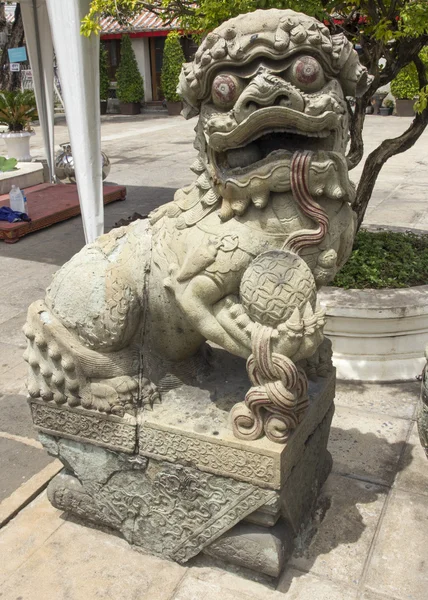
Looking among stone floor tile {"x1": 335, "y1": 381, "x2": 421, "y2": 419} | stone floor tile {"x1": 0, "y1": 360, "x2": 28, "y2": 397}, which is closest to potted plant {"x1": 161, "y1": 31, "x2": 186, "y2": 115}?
stone floor tile {"x1": 0, "y1": 360, "x2": 28, "y2": 397}

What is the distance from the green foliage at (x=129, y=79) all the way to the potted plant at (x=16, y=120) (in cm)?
1131

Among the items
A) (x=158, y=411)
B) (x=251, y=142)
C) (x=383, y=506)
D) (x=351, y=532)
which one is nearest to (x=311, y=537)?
(x=351, y=532)

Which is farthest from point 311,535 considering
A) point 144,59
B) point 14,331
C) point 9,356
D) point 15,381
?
point 144,59

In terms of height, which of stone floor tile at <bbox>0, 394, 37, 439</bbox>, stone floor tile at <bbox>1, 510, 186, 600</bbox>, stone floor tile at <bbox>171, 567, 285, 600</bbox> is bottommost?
stone floor tile at <bbox>0, 394, 37, 439</bbox>

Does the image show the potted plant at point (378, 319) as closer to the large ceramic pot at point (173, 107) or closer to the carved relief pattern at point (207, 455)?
the carved relief pattern at point (207, 455)

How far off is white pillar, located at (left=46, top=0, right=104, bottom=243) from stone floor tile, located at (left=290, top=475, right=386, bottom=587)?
3.47 meters

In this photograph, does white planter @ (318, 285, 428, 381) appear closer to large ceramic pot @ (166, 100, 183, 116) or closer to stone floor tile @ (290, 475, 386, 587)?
stone floor tile @ (290, 475, 386, 587)

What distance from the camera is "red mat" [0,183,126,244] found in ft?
24.6

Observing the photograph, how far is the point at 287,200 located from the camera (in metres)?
2.11

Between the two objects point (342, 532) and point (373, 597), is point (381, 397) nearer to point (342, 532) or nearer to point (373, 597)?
point (342, 532)

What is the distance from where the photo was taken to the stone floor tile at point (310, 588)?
92.0 inches

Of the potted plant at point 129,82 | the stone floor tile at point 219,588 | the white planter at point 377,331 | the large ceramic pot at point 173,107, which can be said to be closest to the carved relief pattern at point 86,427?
the stone floor tile at point 219,588

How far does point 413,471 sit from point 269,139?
188 cm

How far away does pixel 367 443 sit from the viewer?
332cm
